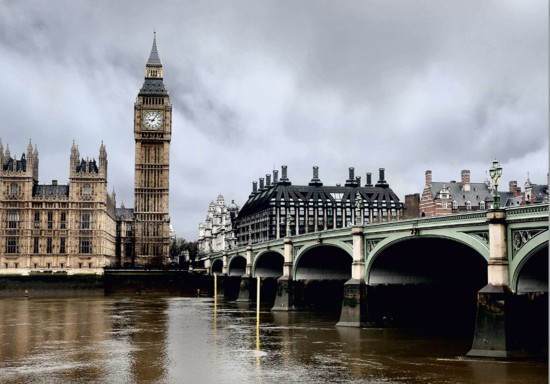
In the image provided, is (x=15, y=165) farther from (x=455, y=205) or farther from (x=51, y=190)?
(x=455, y=205)

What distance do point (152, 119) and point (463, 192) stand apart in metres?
78.1

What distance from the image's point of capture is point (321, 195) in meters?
159

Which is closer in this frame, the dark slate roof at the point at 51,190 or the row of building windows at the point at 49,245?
the row of building windows at the point at 49,245

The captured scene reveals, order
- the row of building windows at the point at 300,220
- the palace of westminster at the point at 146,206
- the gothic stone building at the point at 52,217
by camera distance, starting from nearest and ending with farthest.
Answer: the palace of westminster at the point at 146,206, the gothic stone building at the point at 52,217, the row of building windows at the point at 300,220

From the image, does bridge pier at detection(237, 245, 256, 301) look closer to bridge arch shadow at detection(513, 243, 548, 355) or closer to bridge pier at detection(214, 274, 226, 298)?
bridge pier at detection(214, 274, 226, 298)

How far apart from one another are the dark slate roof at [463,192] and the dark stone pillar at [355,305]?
204 feet

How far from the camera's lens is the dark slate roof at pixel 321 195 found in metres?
154

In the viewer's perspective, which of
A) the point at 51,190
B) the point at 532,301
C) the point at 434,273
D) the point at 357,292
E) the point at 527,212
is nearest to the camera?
the point at 527,212

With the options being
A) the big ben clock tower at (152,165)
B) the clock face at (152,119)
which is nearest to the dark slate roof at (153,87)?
the big ben clock tower at (152,165)

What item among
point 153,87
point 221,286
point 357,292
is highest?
point 153,87

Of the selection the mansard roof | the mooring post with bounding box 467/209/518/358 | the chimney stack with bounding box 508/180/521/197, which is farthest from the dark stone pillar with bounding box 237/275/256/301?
the mansard roof

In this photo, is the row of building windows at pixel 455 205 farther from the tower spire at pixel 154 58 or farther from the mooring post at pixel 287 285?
the tower spire at pixel 154 58

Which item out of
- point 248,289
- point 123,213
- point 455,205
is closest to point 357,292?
point 248,289

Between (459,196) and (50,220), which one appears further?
(50,220)
